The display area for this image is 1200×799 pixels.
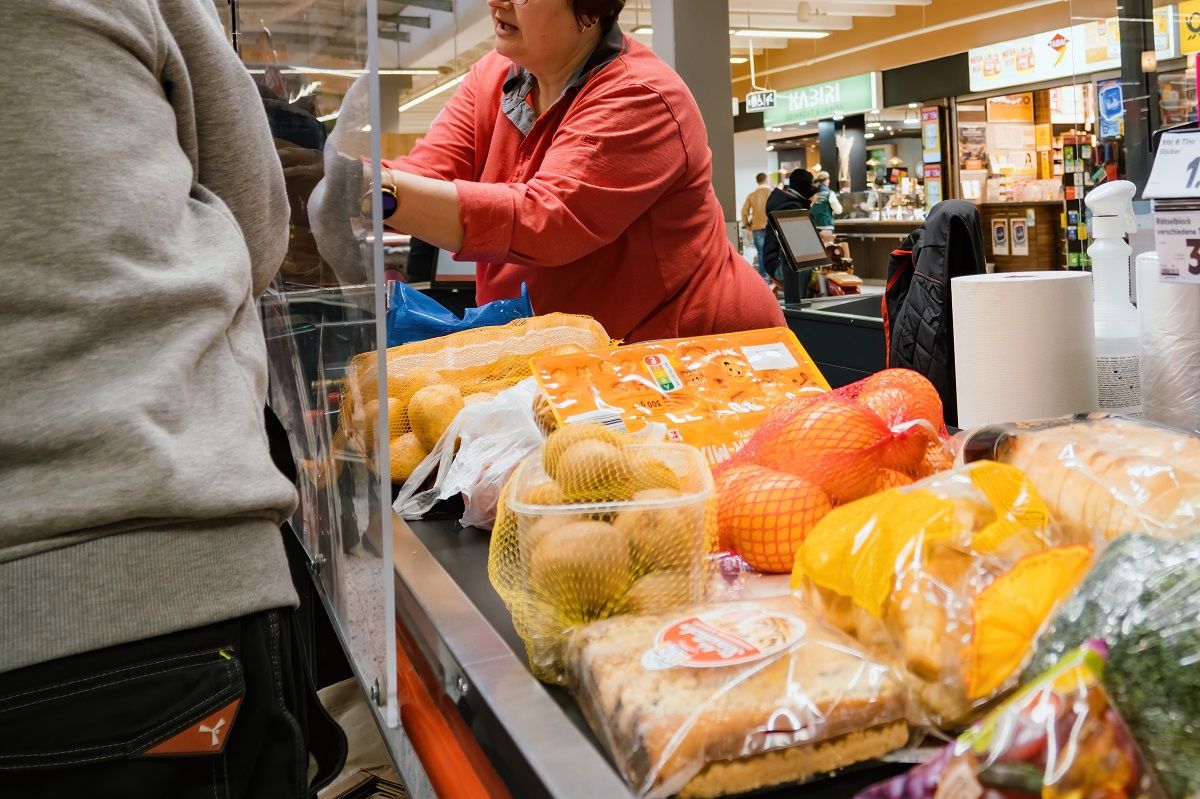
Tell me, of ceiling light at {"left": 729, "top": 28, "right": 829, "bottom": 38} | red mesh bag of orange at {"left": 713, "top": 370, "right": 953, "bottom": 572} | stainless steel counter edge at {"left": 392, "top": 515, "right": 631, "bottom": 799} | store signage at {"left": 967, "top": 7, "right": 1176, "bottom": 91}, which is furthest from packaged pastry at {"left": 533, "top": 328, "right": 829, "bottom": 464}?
ceiling light at {"left": 729, "top": 28, "right": 829, "bottom": 38}

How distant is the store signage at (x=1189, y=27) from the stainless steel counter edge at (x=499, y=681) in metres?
4.29

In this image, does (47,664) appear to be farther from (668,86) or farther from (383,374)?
(668,86)

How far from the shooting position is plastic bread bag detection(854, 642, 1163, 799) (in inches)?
20.1

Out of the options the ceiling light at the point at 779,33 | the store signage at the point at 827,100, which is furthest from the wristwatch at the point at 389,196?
the store signage at the point at 827,100

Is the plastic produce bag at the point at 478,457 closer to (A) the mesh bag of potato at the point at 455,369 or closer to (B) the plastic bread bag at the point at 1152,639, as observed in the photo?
(A) the mesh bag of potato at the point at 455,369

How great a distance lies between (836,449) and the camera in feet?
3.35

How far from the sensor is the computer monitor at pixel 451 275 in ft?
16.0

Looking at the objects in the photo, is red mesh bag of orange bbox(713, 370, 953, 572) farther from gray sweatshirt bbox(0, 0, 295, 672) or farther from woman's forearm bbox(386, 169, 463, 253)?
woman's forearm bbox(386, 169, 463, 253)

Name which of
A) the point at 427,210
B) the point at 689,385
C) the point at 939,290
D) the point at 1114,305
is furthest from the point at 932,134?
the point at 689,385

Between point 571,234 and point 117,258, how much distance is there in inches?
41.5

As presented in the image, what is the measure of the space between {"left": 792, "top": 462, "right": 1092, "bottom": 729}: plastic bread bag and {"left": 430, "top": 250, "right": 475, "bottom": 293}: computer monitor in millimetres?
4117

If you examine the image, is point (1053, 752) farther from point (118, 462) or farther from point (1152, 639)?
point (118, 462)

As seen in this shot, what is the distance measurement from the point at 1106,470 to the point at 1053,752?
399 millimetres

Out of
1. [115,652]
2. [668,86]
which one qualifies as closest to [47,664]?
[115,652]
